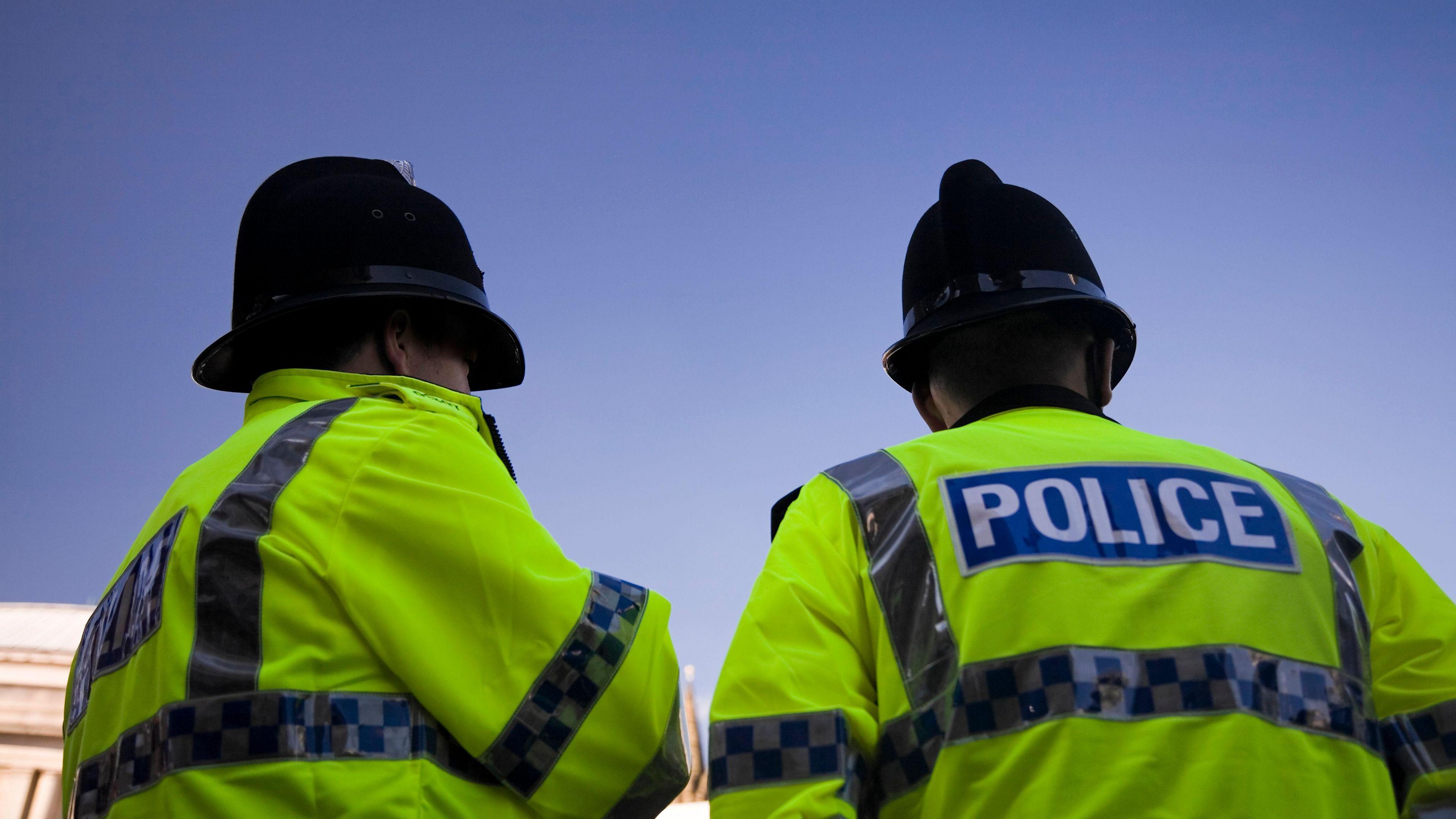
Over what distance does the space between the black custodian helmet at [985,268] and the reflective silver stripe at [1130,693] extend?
3.09ft

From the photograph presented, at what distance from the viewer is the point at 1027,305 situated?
8.20 ft

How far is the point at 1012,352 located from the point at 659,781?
1.18 metres

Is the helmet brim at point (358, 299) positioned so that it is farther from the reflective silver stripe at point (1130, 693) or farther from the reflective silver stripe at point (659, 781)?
the reflective silver stripe at point (1130, 693)

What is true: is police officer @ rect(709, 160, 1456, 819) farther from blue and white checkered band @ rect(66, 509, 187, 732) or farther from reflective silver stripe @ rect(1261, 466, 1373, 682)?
blue and white checkered band @ rect(66, 509, 187, 732)

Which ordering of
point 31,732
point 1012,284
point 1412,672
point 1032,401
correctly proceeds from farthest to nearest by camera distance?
point 31,732
point 1012,284
point 1032,401
point 1412,672

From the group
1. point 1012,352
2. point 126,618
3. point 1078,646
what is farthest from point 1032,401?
point 126,618

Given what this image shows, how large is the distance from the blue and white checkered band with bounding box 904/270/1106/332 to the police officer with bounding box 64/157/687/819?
1024mm

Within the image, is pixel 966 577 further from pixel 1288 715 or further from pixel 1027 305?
pixel 1027 305

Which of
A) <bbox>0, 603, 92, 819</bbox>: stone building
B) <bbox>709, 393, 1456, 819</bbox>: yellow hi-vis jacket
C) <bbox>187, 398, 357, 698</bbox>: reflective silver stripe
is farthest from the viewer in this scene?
<bbox>0, 603, 92, 819</bbox>: stone building

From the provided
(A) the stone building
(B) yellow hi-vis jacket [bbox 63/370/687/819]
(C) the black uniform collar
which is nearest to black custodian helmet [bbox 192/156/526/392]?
(B) yellow hi-vis jacket [bbox 63/370/687/819]

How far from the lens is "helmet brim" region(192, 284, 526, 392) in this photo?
2.53 metres

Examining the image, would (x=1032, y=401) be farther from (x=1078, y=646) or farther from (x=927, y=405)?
(x=1078, y=646)

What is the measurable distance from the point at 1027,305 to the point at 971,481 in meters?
0.65

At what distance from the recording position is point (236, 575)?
75.7 inches
